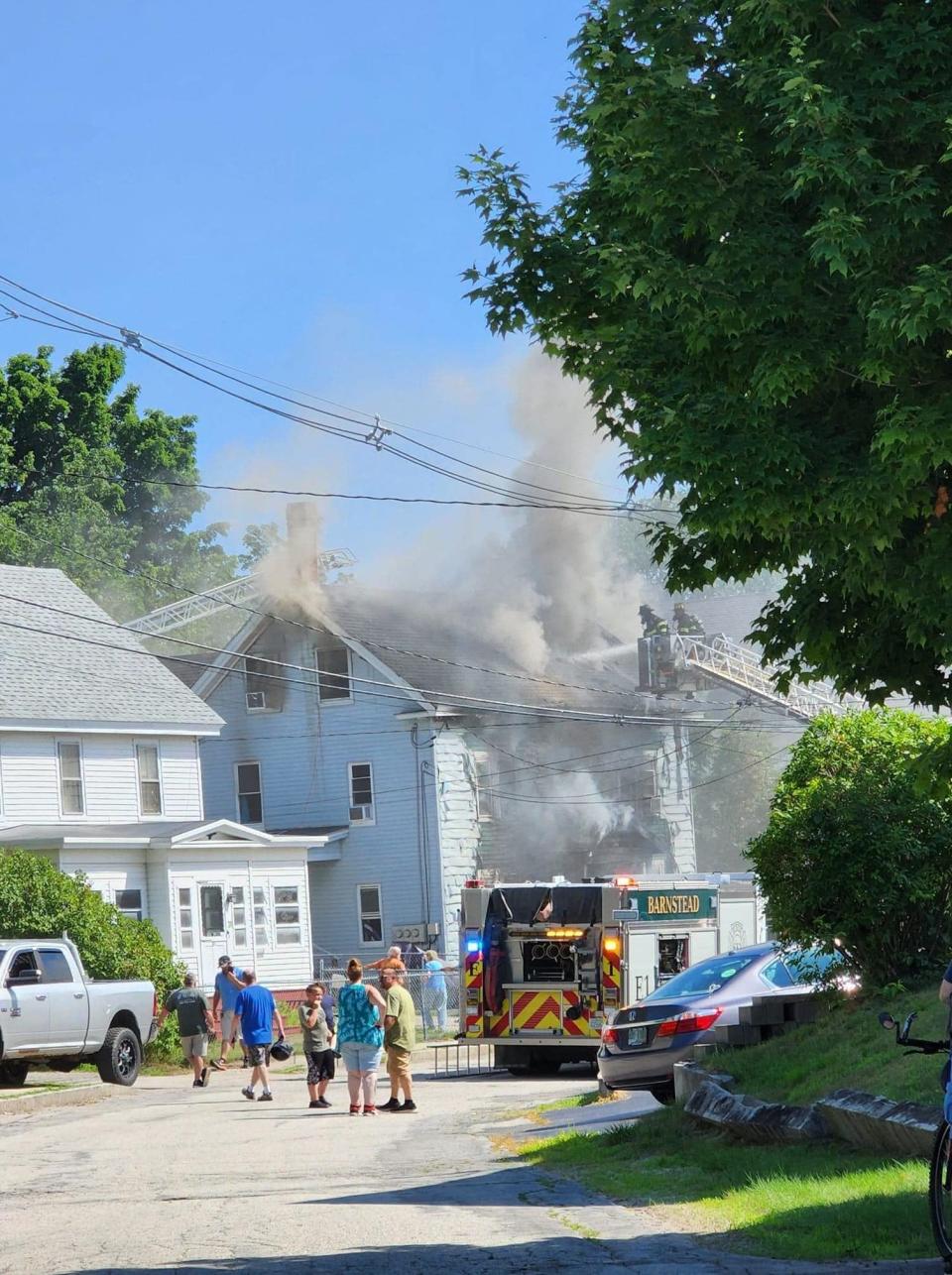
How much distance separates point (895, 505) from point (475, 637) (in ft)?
136

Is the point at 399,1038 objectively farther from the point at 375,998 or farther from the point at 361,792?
the point at 361,792

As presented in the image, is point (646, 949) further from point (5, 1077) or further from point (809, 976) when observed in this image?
point (809, 976)

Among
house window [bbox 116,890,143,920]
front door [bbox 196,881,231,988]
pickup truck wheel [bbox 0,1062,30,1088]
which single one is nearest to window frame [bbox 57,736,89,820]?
house window [bbox 116,890,143,920]

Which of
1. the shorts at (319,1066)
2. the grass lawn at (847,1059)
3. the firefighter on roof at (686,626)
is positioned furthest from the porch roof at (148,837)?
the grass lawn at (847,1059)

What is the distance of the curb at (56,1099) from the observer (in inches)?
917

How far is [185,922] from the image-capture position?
126ft

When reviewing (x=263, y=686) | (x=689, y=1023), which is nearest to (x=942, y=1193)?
(x=689, y=1023)

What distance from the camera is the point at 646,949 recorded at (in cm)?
2628

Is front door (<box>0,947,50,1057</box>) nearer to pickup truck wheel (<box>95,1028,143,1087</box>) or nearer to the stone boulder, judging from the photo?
pickup truck wheel (<box>95,1028,143,1087</box>)

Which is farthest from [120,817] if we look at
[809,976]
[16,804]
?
[809,976]

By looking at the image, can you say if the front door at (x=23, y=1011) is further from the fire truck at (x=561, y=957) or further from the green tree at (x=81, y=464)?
the green tree at (x=81, y=464)

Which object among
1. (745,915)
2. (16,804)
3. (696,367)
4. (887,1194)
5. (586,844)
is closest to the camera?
(696,367)

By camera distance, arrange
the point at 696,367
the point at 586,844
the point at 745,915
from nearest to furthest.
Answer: the point at 696,367
the point at 745,915
the point at 586,844

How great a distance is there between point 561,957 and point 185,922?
1423 cm
